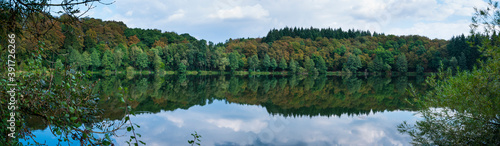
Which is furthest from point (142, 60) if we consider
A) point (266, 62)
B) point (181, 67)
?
point (266, 62)

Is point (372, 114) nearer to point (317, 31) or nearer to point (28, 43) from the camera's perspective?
point (28, 43)

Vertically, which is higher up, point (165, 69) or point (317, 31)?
point (317, 31)

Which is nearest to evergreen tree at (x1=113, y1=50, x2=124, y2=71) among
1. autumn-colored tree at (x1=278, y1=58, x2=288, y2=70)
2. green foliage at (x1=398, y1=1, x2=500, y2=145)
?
autumn-colored tree at (x1=278, y1=58, x2=288, y2=70)

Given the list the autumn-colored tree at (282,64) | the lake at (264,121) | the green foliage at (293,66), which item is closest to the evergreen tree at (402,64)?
the green foliage at (293,66)

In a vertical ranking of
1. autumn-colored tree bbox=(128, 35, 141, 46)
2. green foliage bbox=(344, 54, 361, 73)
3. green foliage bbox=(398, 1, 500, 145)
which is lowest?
green foliage bbox=(398, 1, 500, 145)

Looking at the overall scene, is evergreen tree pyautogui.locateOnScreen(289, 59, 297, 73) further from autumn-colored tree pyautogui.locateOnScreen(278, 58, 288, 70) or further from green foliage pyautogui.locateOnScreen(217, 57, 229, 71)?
green foliage pyautogui.locateOnScreen(217, 57, 229, 71)

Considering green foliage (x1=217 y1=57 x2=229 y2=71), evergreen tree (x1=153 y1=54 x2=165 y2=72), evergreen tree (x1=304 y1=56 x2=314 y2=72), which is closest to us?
evergreen tree (x1=153 y1=54 x2=165 y2=72)

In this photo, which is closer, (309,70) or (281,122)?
(281,122)

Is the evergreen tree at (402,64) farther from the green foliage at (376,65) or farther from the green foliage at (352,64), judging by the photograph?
the green foliage at (352,64)

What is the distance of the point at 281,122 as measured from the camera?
597 inches

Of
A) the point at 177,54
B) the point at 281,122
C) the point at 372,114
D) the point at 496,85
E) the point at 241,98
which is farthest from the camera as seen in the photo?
the point at 177,54

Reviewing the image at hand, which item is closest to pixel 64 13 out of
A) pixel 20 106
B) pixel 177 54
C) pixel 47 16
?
pixel 47 16

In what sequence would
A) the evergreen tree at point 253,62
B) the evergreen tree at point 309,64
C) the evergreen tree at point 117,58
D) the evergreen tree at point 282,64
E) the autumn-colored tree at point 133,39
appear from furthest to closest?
the autumn-colored tree at point 133,39
the evergreen tree at point 309,64
the evergreen tree at point 282,64
the evergreen tree at point 253,62
the evergreen tree at point 117,58

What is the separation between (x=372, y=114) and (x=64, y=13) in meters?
17.8
